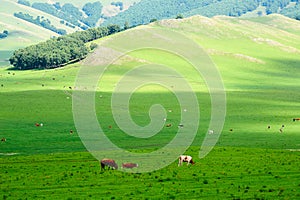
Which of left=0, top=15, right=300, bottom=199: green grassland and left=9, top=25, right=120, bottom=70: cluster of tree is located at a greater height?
left=0, top=15, right=300, bottom=199: green grassland

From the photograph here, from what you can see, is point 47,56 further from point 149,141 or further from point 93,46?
point 149,141

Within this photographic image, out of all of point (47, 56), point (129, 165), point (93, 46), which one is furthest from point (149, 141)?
point (93, 46)

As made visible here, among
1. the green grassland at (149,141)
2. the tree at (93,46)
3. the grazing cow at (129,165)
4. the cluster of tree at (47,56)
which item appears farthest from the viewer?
the tree at (93,46)

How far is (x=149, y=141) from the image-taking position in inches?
2371

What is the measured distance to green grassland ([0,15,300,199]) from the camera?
106 ft

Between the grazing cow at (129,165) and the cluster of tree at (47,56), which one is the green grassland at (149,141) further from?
the cluster of tree at (47,56)

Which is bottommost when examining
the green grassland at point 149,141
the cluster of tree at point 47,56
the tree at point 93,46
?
the cluster of tree at point 47,56

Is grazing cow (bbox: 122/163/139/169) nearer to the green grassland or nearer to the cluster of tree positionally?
the green grassland

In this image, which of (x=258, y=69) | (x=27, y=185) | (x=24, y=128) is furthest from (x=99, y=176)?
(x=258, y=69)

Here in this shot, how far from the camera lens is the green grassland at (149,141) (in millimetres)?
32375

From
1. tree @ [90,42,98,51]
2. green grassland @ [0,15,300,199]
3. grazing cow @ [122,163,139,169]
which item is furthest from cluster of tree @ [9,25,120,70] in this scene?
grazing cow @ [122,163,139,169]

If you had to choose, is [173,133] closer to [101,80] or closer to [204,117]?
[204,117]

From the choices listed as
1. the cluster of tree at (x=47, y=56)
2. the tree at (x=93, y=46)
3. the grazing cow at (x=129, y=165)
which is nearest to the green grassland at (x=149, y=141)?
the grazing cow at (x=129, y=165)

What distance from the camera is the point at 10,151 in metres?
54.9
